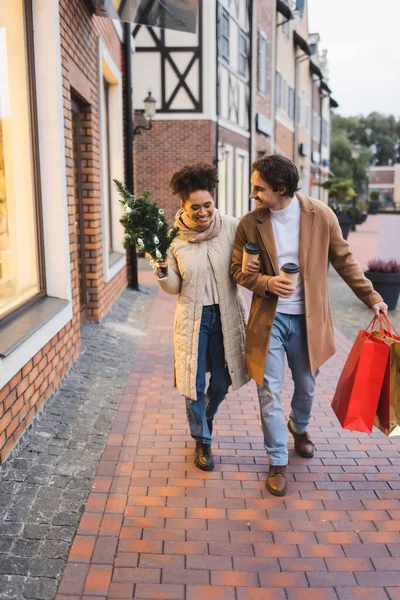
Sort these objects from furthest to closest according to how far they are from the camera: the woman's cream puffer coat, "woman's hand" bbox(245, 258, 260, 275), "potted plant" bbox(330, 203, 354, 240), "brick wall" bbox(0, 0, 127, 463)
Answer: "potted plant" bbox(330, 203, 354, 240) → "brick wall" bbox(0, 0, 127, 463) → the woman's cream puffer coat → "woman's hand" bbox(245, 258, 260, 275)

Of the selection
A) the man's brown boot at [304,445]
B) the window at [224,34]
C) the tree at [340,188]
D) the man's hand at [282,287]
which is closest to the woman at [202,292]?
the man's hand at [282,287]

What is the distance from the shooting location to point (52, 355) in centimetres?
472

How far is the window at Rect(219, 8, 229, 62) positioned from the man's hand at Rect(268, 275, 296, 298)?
1531cm

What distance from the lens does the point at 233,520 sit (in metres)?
3.18

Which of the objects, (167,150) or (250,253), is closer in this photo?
(250,253)

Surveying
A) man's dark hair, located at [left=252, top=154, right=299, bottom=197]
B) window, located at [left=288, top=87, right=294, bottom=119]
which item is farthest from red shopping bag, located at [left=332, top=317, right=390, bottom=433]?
window, located at [left=288, top=87, right=294, bottom=119]

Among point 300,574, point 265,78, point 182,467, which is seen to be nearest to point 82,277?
point 182,467

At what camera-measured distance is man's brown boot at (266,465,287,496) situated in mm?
3445

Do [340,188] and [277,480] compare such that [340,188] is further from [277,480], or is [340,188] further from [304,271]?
[277,480]

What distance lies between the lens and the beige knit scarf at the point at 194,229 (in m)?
3.46

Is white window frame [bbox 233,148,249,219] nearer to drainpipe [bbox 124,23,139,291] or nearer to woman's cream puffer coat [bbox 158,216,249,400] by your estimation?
drainpipe [bbox 124,23,139,291]

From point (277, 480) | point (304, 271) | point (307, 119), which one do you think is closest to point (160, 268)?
point (304, 271)

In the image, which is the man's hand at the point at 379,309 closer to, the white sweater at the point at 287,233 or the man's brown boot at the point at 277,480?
the white sweater at the point at 287,233

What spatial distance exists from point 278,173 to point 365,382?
4.00 feet
